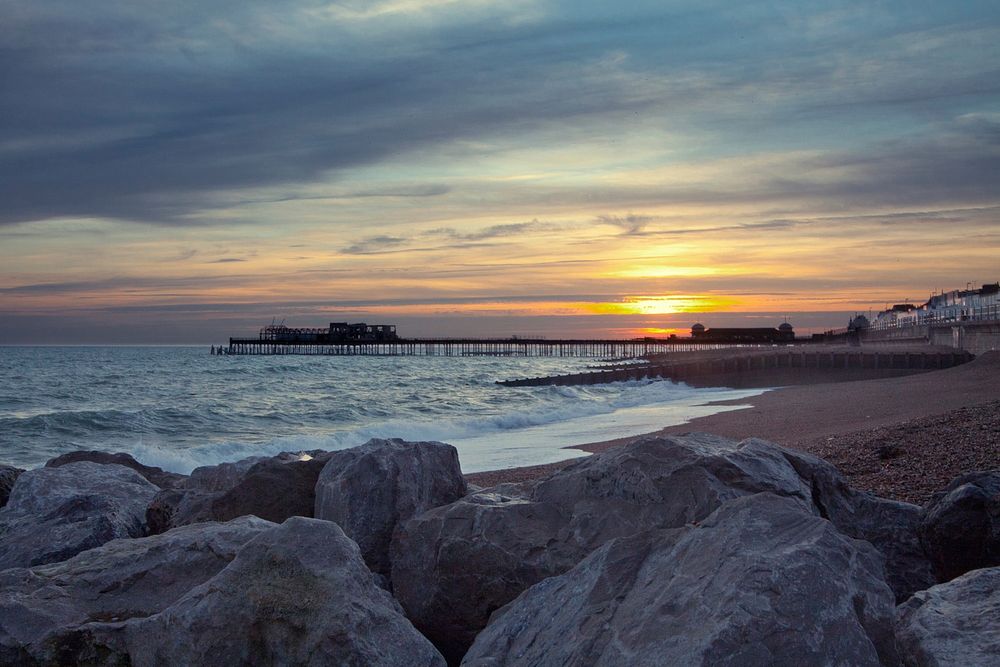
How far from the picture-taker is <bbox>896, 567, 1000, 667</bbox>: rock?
303 cm

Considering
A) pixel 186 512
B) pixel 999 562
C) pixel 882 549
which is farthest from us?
pixel 186 512

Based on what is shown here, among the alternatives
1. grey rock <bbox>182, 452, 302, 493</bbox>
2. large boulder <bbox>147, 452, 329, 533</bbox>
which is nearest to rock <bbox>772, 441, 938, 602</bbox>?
large boulder <bbox>147, 452, 329, 533</bbox>

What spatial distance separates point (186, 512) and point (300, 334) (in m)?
139

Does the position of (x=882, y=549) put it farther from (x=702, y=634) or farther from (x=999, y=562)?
(x=702, y=634)

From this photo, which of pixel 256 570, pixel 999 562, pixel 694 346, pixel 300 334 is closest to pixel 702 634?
pixel 256 570

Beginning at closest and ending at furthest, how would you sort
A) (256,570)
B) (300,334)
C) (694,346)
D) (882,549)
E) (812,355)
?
1. (256,570)
2. (882,549)
3. (812,355)
4. (694,346)
5. (300,334)

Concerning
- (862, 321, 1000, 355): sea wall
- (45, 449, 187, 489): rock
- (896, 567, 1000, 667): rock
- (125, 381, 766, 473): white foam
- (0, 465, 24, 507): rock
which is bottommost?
(125, 381, 766, 473): white foam

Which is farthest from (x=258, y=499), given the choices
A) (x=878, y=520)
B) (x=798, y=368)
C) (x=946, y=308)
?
(x=946, y=308)

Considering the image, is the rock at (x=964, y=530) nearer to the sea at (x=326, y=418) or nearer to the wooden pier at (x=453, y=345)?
the sea at (x=326, y=418)

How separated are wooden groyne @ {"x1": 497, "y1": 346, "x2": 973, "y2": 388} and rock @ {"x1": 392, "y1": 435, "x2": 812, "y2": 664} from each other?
1455 inches

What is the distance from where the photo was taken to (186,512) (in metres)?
6.76

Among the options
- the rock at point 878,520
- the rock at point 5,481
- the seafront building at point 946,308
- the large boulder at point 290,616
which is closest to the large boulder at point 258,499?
the rock at point 5,481

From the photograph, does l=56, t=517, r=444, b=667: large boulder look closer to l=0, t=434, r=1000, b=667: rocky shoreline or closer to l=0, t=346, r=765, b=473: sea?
l=0, t=434, r=1000, b=667: rocky shoreline

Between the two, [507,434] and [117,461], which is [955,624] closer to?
[117,461]
